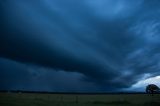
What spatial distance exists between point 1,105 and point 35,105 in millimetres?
4871

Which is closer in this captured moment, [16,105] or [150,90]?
[16,105]

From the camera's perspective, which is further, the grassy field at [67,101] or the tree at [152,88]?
the tree at [152,88]

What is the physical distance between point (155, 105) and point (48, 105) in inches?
747

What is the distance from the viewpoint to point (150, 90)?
277 ft

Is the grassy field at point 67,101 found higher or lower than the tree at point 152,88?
lower

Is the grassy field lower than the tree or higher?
Answer: lower

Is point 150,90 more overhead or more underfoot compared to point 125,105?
more overhead

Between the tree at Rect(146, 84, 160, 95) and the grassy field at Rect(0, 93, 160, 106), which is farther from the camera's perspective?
the tree at Rect(146, 84, 160, 95)

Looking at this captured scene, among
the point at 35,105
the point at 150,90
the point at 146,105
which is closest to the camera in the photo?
the point at 35,105

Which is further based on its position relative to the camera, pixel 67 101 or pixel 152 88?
pixel 152 88

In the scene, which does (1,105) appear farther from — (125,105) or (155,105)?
(155,105)

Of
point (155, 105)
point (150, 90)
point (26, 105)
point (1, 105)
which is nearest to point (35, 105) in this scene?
point (26, 105)

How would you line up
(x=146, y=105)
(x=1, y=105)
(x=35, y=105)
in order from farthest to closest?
1. (x=146, y=105)
2. (x=35, y=105)
3. (x=1, y=105)

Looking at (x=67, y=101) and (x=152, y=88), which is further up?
(x=152, y=88)
